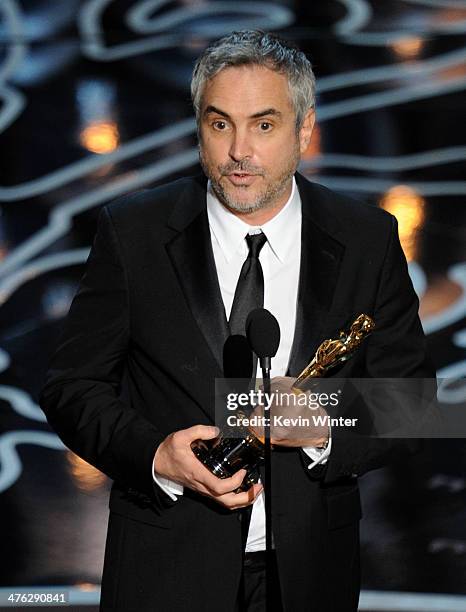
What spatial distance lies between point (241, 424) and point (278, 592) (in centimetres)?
31

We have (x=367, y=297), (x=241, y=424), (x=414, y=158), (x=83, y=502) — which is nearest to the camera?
(x=241, y=424)

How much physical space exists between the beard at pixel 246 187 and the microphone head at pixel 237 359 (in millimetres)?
234

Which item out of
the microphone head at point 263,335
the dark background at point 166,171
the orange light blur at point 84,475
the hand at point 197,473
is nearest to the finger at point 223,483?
the hand at point 197,473

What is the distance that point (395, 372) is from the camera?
6.70ft

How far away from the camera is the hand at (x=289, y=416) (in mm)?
1673

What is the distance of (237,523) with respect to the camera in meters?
1.95

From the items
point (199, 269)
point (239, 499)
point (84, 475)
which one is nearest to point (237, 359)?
point (199, 269)

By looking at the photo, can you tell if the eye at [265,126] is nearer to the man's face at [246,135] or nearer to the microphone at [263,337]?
the man's face at [246,135]

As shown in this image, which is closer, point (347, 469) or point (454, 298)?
point (347, 469)

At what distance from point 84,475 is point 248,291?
5.72 ft

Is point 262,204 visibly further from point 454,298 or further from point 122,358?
point 454,298

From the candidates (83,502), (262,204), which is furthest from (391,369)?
(83,502)

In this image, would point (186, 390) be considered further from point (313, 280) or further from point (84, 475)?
point (84, 475)

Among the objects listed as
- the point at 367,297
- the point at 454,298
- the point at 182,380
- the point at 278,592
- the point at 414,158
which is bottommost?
the point at 278,592
